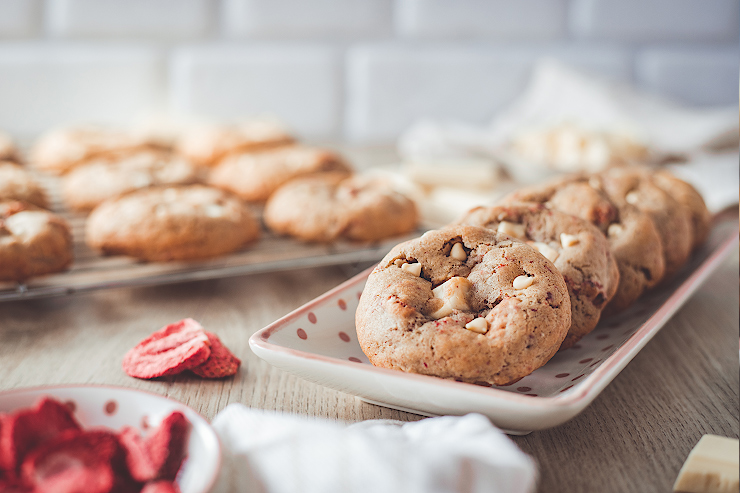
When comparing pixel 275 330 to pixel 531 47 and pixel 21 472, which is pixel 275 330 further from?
pixel 531 47

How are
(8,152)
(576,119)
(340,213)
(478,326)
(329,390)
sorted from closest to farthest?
(478,326), (329,390), (340,213), (8,152), (576,119)

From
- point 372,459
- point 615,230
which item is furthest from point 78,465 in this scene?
point 615,230

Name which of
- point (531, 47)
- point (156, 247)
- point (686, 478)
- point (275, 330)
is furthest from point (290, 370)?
point (531, 47)

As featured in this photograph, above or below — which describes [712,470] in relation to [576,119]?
below

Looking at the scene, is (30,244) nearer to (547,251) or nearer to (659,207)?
(547,251)

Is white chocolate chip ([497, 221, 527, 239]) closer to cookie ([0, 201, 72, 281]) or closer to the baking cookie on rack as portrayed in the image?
the baking cookie on rack

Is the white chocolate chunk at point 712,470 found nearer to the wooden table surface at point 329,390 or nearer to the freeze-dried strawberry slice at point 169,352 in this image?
the wooden table surface at point 329,390

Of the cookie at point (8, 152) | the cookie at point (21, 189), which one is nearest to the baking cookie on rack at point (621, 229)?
the cookie at point (21, 189)
